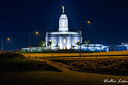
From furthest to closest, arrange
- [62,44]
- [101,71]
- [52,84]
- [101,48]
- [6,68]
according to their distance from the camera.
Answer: [62,44], [101,48], [6,68], [101,71], [52,84]

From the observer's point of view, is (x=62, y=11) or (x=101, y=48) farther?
(x=62, y=11)

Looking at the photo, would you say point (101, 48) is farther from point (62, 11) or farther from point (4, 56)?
point (4, 56)

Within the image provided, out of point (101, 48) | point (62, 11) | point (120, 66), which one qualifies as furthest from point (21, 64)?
point (62, 11)

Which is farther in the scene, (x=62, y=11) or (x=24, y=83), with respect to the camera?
(x=62, y=11)

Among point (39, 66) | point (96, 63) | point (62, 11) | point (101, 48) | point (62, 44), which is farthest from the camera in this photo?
point (62, 11)

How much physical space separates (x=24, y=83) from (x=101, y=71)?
10398mm

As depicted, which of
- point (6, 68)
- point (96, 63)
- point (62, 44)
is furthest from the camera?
point (62, 44)

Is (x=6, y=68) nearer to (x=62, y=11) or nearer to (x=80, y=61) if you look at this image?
(x=80, y=61)

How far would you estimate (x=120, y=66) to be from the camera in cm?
2564

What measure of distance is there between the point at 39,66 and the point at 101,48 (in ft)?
201

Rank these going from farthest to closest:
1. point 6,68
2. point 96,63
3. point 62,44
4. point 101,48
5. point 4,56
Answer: point 62,44
point 101,48
point 4,56
point 96,63
point 6,68

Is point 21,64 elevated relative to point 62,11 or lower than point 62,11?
lower

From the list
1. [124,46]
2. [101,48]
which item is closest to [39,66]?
[101,48]

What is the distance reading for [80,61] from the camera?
29594 millimetres
